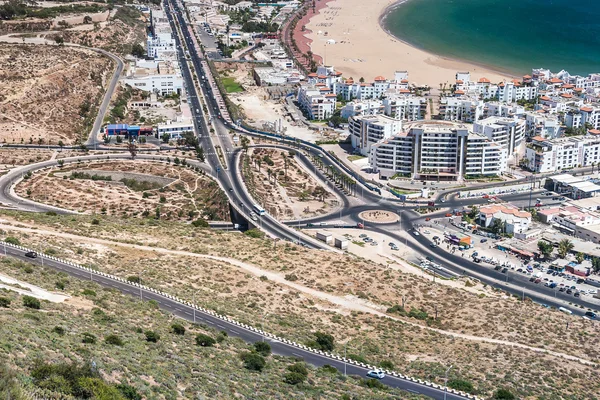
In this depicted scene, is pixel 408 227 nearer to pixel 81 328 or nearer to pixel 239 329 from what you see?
pixel 239 329

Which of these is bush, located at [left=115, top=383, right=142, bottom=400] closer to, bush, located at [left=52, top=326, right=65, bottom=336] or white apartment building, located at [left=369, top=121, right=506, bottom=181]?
bush, located at [left=52, top=326, right=65, bottom=336]

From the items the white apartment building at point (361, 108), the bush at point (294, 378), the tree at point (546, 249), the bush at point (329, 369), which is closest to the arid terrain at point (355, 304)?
the bush at point (329, 369)

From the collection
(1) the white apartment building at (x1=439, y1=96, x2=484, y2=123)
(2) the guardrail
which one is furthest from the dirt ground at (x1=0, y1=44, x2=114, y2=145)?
(1) the white apartment building at (x1=439, y1=96, x2=484, y2=123)

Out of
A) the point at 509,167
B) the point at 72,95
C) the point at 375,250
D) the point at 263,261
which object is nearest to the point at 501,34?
the point at 509,167

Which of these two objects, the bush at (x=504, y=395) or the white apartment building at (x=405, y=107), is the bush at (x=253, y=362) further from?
the white apartment building at (x=405, y=107)

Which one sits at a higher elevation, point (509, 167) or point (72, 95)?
point (72, 95)

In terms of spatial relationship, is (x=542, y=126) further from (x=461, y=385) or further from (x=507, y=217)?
(x=461, y=385)
